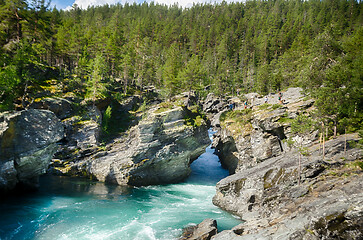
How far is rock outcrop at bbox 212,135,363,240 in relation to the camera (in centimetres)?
921

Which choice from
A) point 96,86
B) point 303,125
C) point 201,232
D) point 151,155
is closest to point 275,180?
point 303,125

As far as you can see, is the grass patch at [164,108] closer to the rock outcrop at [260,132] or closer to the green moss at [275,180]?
the rock outcrop at [260,132]

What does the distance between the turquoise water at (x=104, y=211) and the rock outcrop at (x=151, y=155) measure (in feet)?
5.44

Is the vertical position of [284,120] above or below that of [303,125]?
above

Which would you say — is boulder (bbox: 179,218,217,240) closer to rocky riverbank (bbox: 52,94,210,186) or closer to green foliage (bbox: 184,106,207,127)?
rocky riverbank (bbox: 52,94,210,186)

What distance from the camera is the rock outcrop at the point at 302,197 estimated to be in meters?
9.21

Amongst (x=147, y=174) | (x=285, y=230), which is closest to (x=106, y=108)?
(x=147, y=174)

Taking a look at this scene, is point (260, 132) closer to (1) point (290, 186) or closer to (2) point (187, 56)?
(1) point (290, 186)

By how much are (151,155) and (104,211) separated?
10.6m

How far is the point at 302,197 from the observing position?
1472 centimetres

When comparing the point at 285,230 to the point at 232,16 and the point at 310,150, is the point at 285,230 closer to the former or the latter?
the point at 310,150

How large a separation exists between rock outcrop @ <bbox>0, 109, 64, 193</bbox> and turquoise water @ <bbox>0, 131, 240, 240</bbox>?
2900 millimetres

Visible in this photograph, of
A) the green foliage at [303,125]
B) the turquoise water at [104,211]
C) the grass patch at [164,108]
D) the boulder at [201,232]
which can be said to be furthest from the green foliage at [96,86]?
the green foliage at [303,125]

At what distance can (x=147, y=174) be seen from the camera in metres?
29.8
